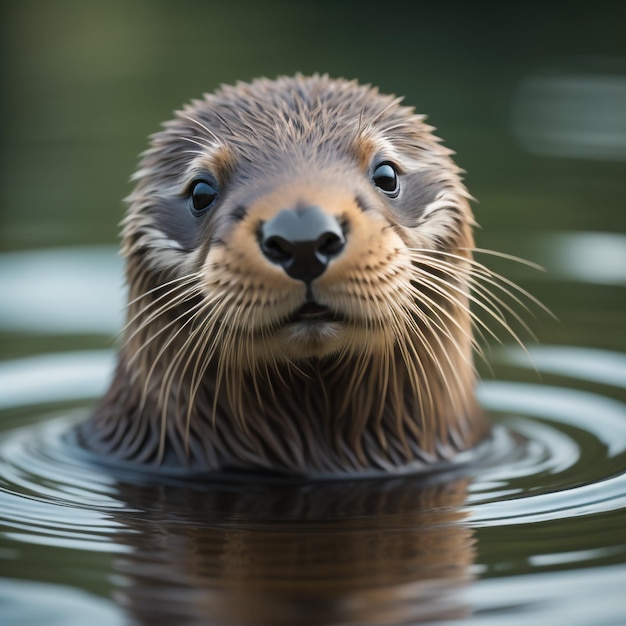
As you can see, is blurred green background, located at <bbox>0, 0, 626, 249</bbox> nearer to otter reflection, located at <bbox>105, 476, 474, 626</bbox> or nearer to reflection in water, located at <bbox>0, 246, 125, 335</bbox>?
reflection in water, located at <bbox>0, 246, 125, 335</bbox>

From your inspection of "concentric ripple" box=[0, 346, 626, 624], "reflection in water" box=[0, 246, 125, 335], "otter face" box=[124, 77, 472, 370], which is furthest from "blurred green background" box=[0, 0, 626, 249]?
"otter face" box=[124, 77, 472, 370]

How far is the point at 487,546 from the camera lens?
4.05 metres

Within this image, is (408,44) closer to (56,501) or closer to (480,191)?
(480,191)

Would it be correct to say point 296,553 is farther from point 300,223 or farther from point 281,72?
point 281,72

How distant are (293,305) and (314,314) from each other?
100 mm

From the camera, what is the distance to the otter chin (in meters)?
4.21

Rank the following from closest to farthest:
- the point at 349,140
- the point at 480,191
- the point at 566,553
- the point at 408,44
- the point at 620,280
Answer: the point at 566,553
the point at 349,140
the point at 620,280
the point at 480,191
the point at 408,44

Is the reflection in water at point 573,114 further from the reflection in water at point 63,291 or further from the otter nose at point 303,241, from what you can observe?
the otter nose at point 303,241

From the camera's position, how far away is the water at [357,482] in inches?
146

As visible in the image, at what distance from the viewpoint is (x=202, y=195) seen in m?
4.70

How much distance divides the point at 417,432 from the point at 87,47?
35.0 feet

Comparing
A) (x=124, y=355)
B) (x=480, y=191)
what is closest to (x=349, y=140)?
(x=124, y=355)

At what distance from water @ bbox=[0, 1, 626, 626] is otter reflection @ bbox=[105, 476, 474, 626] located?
0.01 m

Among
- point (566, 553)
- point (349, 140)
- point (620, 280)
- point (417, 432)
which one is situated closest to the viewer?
point (566, 553)
